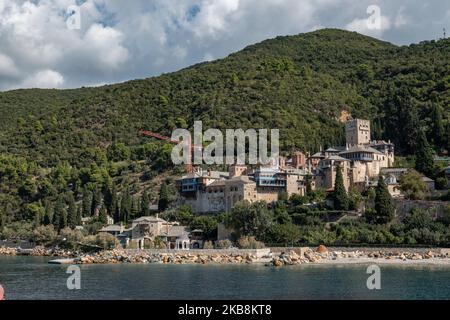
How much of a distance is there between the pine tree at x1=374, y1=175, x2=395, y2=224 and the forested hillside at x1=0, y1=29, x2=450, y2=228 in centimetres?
2054

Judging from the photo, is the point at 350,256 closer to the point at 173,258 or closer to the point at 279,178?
the point at 173,258

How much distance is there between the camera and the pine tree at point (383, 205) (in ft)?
168

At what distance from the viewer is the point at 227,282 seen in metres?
33.2

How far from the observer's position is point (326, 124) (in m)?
89.4

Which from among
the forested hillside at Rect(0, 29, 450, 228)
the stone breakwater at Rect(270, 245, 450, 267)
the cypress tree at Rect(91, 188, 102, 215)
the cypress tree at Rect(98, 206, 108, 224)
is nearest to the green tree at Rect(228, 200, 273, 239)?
the stone breakwater at Rect(270, 245, 450, 267)

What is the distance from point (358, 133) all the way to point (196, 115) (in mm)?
31177

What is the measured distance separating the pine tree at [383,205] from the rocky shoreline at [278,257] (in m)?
4.00

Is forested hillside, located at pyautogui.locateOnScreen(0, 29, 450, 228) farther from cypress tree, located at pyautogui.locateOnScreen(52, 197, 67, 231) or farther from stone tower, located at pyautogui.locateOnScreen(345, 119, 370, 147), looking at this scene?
stone tower, located at pyautogui.locateOnScreen(345, 119, 370, 147)

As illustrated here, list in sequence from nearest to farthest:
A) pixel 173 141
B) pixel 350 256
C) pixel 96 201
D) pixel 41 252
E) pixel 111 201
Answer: pixel 350 256, pixel 41 252, pixel 111 201, pixel 96 201, pixel 173 141

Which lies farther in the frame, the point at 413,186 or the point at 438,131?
the point at 438,131

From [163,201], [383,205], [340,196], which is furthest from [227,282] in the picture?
Answer: [163,201]

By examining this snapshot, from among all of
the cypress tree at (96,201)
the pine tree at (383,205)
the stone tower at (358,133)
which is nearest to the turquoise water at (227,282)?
the pine tree at (383,205)
